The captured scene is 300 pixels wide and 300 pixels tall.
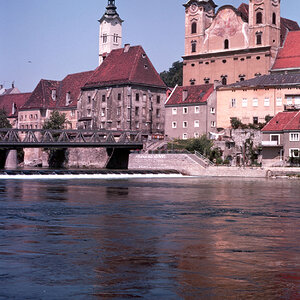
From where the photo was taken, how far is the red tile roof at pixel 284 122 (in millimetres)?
82431

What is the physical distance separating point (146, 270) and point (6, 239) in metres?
6.47

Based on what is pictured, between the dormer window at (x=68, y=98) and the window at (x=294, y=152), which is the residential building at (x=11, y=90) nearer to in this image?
the dormer window at (x=68, y=98)

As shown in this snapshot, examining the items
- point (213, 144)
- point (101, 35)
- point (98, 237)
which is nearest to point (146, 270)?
point (98, 237)

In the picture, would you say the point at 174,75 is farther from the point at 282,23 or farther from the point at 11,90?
the point at 282,23

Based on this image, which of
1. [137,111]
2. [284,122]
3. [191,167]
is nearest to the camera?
[191,167]

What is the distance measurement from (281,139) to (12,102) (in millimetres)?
78729

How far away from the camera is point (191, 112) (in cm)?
9962

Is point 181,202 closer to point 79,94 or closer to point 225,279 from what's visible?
point 225,279

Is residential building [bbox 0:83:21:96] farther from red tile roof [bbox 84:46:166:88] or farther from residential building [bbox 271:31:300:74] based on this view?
residential building [bbox 271:31:300:74]

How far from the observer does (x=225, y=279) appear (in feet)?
52.6

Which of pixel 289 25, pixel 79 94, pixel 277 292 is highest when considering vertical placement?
pixel 289 25

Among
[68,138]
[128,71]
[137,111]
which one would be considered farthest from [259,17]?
[68,138]

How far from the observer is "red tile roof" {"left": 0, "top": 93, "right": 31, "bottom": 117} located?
143500mm

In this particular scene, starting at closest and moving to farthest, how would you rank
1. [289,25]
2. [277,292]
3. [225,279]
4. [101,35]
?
1. [277,292]
2. [225,279]
3. [289,25]
4. [101,35]
